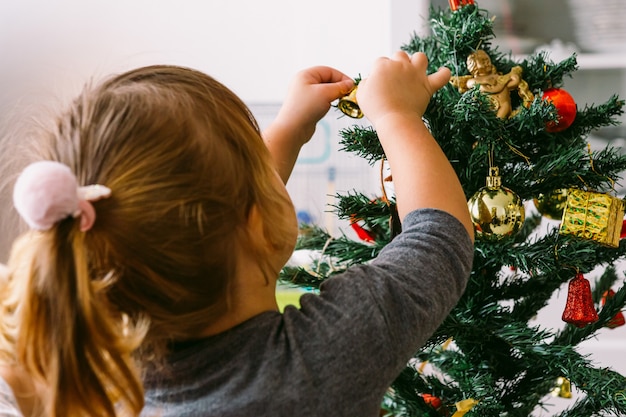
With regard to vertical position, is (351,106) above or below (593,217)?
above

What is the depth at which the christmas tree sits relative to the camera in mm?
735

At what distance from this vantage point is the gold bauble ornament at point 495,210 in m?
0.73

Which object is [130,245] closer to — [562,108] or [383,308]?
[383,308]

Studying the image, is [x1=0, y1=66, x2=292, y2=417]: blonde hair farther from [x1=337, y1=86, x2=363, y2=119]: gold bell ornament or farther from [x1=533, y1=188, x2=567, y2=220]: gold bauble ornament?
[x1=533, y1=188, x2=567, y2=220]: gold bauble ornament

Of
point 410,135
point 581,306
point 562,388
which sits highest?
point 410,135

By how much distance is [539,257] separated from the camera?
2.42ft

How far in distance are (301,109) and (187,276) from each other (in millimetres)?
258

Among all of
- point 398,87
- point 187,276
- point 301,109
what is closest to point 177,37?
point 301,109

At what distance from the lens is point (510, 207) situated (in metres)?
0.73

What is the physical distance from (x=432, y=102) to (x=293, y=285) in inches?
10.3

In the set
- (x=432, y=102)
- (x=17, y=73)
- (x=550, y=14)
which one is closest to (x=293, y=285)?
(x=432, y=102)

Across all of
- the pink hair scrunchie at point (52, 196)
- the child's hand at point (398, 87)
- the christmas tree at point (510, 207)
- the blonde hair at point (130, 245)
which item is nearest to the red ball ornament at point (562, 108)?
the christmas tree at point (510, 207)

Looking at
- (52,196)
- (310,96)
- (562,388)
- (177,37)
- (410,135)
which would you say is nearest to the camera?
(52,196)

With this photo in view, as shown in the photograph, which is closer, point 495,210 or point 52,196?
point 52,196
